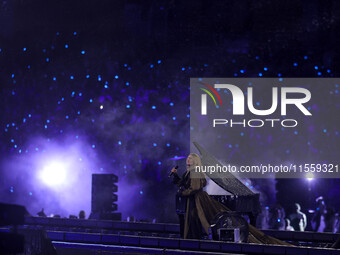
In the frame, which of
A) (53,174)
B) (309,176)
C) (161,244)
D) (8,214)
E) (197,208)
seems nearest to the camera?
(8,214)

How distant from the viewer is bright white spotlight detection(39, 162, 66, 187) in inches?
793

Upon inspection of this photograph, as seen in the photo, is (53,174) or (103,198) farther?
(53,174)

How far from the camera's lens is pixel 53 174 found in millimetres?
20234

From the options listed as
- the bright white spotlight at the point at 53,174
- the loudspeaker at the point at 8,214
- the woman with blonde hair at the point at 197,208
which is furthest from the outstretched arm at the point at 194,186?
the bright white spotlight at the point at 53,174

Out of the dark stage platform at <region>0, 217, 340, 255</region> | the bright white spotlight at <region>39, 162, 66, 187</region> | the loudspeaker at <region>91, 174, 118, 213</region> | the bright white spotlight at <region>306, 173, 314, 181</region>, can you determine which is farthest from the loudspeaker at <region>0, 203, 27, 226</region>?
the bright white spotlight at <region>39, 162, 66, 187</region>

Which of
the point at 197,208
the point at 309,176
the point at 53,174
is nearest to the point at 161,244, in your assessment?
the point at 197,208

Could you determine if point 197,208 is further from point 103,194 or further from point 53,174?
point 53,174

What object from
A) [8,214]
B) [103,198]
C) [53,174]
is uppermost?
[53,174]

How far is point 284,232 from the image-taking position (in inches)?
281

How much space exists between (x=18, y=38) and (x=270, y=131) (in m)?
12.8

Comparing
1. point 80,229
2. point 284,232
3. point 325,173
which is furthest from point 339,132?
point 80,229

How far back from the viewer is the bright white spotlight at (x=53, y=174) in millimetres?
20141

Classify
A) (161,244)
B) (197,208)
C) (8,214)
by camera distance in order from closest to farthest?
1. (8,214)
2. (161,244)
3. (197,208)

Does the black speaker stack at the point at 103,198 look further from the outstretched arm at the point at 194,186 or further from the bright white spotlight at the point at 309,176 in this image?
the bright white spotlight at the point at 309,176
